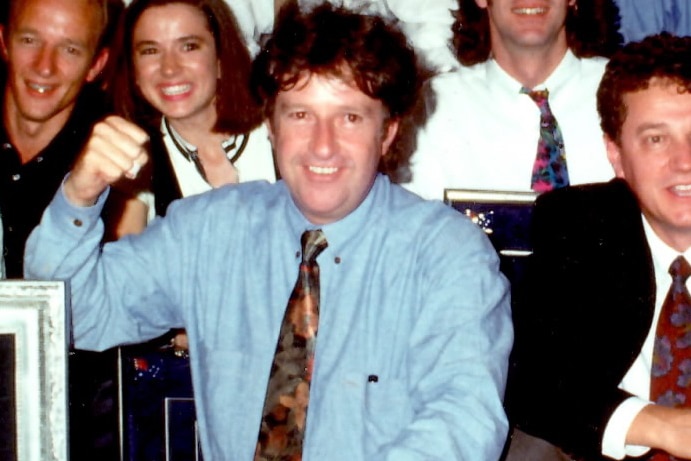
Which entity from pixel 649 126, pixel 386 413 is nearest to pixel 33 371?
pixel 386 413

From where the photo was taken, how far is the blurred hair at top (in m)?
2.67

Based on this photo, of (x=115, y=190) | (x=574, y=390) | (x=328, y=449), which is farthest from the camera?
(x=115, y=190)

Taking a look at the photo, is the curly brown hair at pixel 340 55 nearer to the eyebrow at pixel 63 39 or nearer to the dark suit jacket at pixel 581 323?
the dark suit jacket at pixel 581 323

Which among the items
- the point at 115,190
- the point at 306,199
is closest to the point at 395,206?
the point at 306,199

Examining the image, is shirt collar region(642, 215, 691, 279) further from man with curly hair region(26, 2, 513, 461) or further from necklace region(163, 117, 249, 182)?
necklace region(163, 117, 249, 182)

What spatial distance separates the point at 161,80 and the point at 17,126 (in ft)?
1.35

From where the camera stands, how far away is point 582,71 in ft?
8.86

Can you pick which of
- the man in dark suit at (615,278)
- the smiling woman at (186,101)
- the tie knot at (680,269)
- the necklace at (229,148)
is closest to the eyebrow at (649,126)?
the man in dark suit at (615,278)

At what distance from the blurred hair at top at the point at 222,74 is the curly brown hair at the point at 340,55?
0.84 meters

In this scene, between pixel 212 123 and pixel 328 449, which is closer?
pixel 328 449

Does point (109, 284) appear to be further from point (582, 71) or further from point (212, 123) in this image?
point (582, 71)

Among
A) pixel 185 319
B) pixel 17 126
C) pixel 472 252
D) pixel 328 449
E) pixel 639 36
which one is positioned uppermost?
pixel 639 36

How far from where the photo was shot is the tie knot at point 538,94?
2.61 metres

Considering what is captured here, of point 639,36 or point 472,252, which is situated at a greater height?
point 639,36
